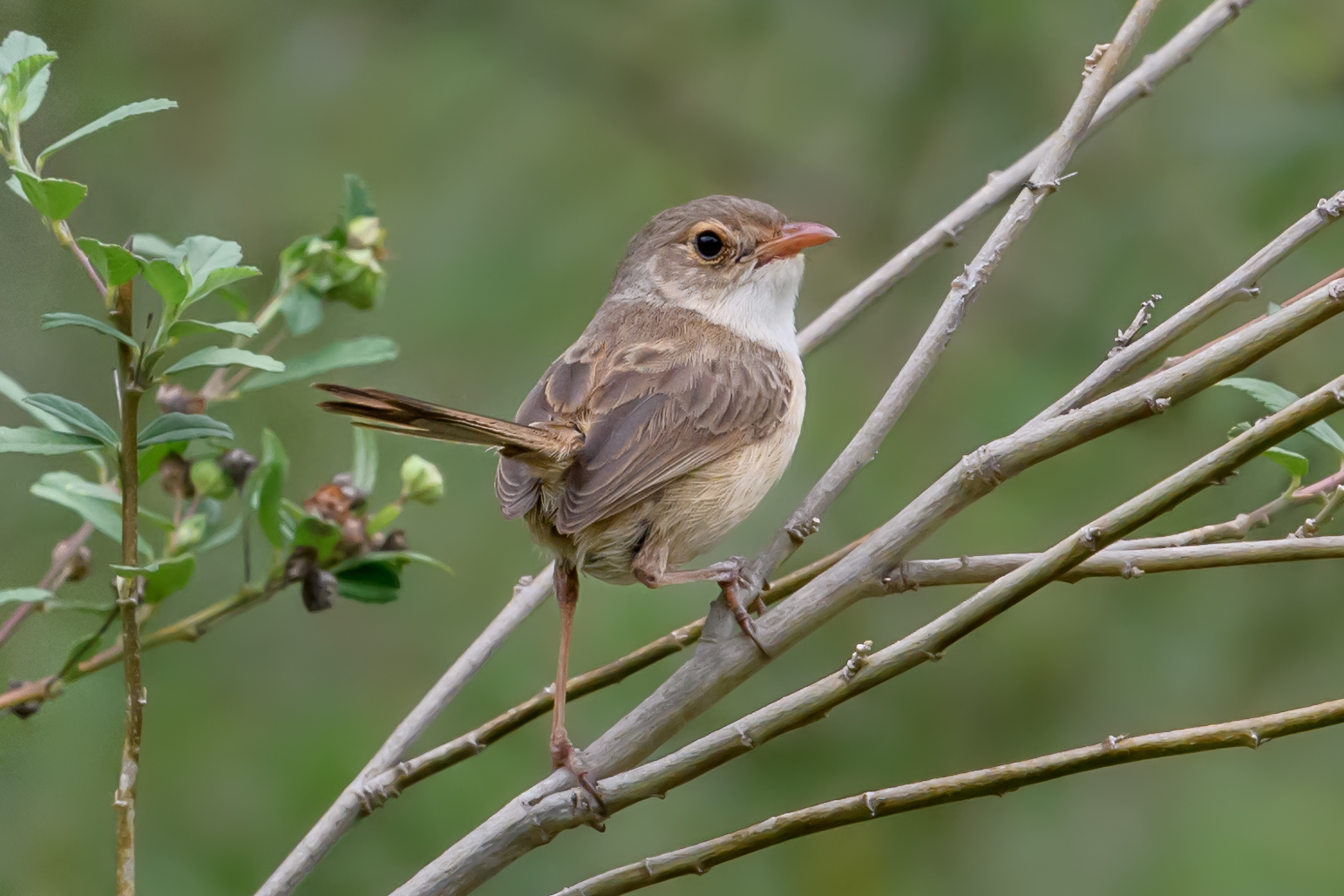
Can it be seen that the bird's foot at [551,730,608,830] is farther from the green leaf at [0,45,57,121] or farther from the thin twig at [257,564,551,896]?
the green leaf at [0,45,57,121]

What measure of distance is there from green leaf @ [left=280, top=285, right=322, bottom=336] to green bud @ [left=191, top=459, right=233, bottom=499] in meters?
0.35

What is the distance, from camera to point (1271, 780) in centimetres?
504

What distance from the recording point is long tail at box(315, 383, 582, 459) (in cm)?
269

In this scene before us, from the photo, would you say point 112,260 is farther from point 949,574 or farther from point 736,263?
point 736,263

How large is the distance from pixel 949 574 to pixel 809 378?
357 centimetres

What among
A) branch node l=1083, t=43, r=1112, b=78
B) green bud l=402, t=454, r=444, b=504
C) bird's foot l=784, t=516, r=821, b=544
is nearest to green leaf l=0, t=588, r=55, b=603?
green bud l=402, t=454, r=444, b=504

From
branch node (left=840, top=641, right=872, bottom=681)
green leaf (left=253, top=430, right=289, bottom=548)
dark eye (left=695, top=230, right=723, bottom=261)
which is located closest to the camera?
branch node (left=840, top=641, right=872, bottom=681)

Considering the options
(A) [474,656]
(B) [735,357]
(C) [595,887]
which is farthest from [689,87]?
(C) [595,887]

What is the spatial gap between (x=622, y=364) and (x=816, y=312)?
2.45 meters

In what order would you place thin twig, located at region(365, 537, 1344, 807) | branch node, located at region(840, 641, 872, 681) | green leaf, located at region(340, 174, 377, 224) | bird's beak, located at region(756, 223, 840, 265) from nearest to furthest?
branch node, located at region(840, 641, 872, 681) < thin twig, located at region(365, 537, 1344, 807) < green leaf, located at region(340, 174, 377, 224) < bird's beak, located at region(756, 223, 840, 265)

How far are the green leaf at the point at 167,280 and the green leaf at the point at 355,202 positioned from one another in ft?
2.75

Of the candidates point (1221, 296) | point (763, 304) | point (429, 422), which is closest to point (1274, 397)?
point (1221, 296)

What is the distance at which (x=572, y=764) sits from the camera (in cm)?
263

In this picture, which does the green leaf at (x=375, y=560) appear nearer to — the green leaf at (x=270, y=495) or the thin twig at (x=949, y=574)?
the green leaf at (x=270, y=495)
